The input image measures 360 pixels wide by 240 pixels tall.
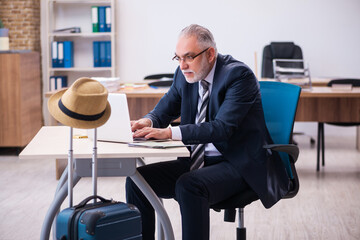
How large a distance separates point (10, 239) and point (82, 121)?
1613 millimetres

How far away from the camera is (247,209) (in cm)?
404

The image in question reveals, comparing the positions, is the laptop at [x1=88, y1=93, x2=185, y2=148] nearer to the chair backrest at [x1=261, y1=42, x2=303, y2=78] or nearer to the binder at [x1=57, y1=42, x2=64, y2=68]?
the chair backrest at [x1=261, y1=42, x2=303, y2=78]

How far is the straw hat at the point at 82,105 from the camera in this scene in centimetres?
208

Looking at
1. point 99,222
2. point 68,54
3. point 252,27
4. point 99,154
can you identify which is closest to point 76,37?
point 68,54

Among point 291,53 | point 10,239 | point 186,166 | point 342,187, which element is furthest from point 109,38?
point 186,166

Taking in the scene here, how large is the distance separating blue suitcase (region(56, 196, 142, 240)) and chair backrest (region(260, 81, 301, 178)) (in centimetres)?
96

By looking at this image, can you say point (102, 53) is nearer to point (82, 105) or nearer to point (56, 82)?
point (56, 82)

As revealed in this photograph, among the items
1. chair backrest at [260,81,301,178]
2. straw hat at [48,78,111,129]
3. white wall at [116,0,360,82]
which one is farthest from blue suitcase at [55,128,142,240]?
white wall at [116,0,360,82]

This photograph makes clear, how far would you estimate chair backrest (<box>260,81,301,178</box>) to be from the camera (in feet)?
9.09

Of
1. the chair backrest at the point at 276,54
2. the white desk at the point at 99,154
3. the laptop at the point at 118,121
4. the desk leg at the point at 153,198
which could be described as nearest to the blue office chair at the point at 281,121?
the desk leg at the point at 153,198

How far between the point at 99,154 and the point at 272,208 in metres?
2.13

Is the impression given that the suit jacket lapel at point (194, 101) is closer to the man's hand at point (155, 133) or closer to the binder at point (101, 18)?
the man's hand at point (155, 133)

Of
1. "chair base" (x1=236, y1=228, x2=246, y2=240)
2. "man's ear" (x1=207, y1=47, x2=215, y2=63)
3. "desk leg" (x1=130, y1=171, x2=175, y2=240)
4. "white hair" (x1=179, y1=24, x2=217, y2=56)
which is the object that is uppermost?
Result: "white hair" (x1=179, y1=24, x2=217, y2=56)

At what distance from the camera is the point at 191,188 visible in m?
2.41
